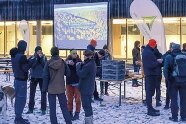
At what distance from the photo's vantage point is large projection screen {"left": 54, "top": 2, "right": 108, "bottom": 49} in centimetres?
2603

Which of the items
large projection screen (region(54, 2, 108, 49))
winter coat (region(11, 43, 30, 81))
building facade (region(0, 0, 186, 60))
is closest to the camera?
winter coat (region(11, 43, 30, 81))

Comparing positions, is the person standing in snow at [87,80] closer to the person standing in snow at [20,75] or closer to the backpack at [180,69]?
the person standing in snow at [20,75]

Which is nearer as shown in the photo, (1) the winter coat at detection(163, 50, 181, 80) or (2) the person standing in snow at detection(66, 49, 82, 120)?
(2) the person standing in snow at detection(66, 49, 82, 120)

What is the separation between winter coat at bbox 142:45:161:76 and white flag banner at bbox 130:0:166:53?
7.75ft

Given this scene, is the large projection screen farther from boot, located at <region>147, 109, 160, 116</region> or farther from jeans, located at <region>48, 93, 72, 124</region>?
jeans, located at <region>48, 93, 72, 124</region>

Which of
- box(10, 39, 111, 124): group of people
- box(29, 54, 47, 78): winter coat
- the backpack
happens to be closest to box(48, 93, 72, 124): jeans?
box(10, 39, 111, 124): group of people

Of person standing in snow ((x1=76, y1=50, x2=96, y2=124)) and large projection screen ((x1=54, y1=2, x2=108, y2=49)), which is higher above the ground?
large projection screen ((x1=54, y1=2, x2=108, y2=49))

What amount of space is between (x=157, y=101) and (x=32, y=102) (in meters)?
4.05

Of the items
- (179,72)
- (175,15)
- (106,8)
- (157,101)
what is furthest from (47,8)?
(179,72)

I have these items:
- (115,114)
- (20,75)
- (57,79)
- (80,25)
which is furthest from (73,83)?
(80,25)

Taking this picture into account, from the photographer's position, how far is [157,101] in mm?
13438

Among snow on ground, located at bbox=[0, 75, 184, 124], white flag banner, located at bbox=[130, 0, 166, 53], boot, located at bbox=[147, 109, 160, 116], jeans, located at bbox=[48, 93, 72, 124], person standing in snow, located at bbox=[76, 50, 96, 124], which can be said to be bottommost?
snow on ground, located at bbox=[0, 75, 184, 124]

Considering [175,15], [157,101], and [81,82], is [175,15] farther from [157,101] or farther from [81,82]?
[81,82]

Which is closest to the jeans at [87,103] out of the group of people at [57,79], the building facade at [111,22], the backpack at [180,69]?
the group of people at [57,79]
